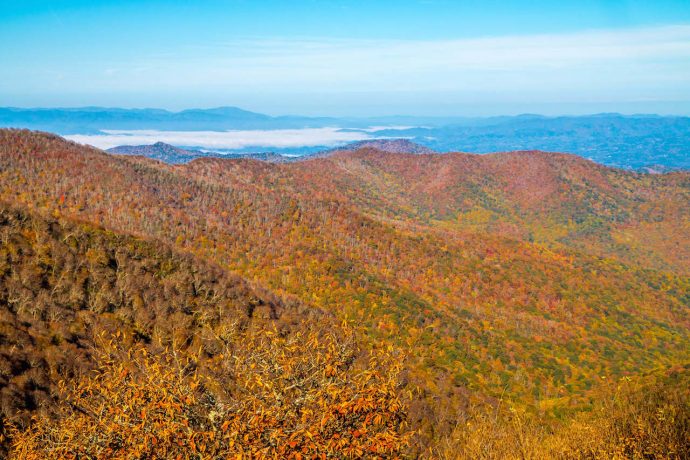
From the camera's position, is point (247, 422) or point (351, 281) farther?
point (351, 281)

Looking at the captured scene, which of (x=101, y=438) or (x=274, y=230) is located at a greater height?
(x=101, y=438)

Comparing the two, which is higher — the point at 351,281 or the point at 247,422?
the point at 247,422

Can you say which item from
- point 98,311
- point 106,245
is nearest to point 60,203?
point 106,245

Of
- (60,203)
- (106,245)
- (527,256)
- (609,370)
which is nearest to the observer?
(106,245)

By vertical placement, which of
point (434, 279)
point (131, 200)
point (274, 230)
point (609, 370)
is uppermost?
point (131, 200)

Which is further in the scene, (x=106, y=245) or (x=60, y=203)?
(x=60, y=203)

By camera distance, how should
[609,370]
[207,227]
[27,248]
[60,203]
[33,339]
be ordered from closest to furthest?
[33,339] < [27,248] < [609,370] < [60,203] < [207,227]

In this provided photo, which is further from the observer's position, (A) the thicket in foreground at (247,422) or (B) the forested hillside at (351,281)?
(B) the forested hillside at (351,281)

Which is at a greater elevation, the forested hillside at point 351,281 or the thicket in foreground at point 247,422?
the thicket in foreground at point 247,422

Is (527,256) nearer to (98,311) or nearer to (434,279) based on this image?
(434,279)

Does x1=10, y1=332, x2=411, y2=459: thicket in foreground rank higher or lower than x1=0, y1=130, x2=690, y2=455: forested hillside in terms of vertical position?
higher

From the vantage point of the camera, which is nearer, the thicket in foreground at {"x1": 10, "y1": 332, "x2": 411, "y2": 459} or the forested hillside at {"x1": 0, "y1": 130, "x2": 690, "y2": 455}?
the thicket in foreground at {"x1": 10, "y1": 332, "x2": 411, "y2": 459}
